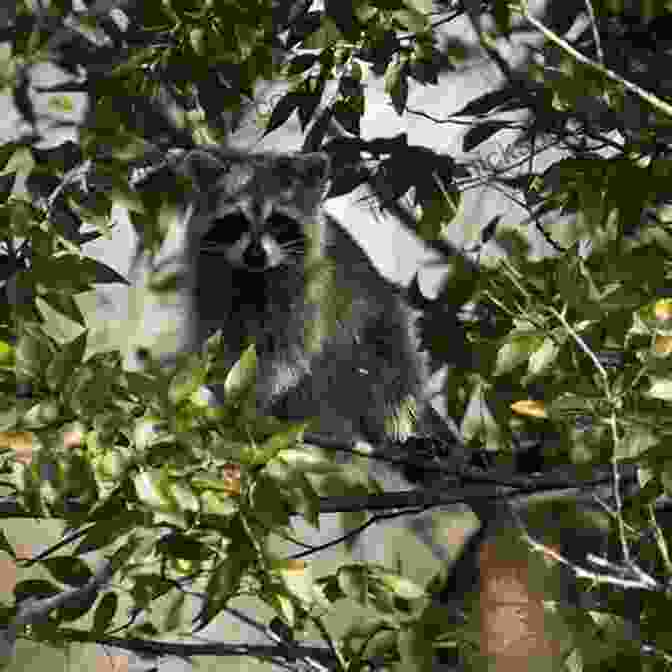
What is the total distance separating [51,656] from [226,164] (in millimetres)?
1141

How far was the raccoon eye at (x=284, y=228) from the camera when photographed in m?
2.78

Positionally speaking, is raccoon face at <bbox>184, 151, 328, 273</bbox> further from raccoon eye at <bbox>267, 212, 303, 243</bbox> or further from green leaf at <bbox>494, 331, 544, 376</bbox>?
green leaf at <bbox>494, 331, 544, 376</bbox>

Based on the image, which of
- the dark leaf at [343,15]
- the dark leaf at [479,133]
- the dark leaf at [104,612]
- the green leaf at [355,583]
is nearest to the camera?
the green leaf at [355,583]

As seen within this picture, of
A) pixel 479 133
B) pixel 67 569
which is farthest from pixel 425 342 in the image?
pixel 67 569

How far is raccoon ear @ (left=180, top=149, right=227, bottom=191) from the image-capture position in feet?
7.84

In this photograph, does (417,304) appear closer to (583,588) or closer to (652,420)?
(583,588)

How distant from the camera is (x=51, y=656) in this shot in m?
2.05

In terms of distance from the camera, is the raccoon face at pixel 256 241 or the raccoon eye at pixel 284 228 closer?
the raccoon face at pixel 256 241

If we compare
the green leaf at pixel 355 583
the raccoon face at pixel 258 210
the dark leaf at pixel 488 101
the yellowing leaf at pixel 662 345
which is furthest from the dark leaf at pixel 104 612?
the raccoon face at pixel 258 210

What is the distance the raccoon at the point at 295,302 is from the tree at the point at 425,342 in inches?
8.9

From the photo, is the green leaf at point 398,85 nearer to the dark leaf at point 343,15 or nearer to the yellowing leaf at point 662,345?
the dark leaf at point 343,15

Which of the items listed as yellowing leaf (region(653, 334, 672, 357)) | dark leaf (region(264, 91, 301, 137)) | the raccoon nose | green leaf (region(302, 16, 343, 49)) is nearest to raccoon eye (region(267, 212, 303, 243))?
the raccoon nose

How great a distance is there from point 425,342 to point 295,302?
1.95 ft

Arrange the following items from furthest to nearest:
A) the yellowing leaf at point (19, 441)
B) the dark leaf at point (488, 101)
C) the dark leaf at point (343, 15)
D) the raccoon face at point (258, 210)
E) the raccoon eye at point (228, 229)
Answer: the raccoon eye at point (228, 229)
the raccoon face at point (258, 210)
the dark leaf at point (488, 101)
the dark leaf at point (343, 15)
the yellowing leaf at point (19, 441)
